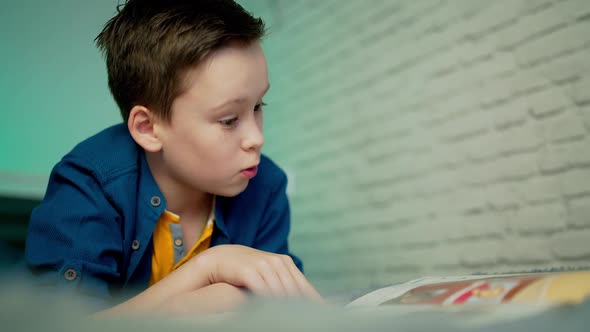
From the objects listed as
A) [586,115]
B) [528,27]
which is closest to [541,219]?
[586,115]

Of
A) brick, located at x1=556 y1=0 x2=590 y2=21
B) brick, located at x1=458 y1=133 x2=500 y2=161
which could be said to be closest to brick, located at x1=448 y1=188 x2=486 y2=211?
brick, located at x1=458 y1=133 x2=500 y2=161

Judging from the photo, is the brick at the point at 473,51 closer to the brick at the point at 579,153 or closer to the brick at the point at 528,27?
the brick at the point at 528,27

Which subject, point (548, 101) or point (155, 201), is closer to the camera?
point (155, 201)

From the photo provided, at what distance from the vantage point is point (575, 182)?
1277 mm

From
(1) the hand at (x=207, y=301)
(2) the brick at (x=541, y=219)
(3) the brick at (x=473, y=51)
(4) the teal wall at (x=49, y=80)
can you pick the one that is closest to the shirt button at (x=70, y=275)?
(1) the hand at (x=207, y=301)

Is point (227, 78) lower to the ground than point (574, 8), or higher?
lower

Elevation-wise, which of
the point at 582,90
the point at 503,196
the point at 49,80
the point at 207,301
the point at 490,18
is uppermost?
the point at 490,18

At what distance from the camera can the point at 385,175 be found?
6.22ft

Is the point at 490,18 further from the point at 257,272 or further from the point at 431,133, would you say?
the point at 257,272

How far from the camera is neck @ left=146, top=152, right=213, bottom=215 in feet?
3.57

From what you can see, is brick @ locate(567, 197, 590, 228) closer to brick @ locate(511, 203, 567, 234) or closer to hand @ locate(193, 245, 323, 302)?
brick @ locate(511, 203, 567, 234)

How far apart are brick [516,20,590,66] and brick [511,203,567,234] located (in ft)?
1.31

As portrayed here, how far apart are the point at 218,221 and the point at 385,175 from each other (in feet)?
3.18

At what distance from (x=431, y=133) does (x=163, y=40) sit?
1039 mm
